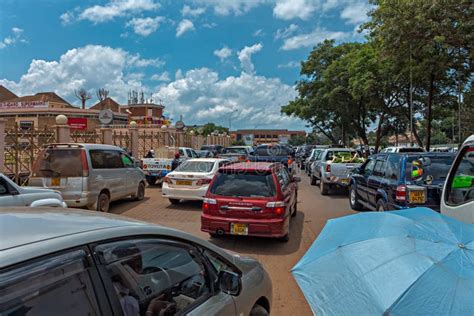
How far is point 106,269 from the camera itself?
1.78 meters

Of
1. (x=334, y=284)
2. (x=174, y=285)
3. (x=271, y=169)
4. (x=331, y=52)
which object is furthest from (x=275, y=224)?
(x=331, y=52)

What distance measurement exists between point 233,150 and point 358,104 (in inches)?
590

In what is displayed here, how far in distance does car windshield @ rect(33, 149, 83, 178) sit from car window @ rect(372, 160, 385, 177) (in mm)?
7342

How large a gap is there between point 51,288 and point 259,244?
18.4 feet

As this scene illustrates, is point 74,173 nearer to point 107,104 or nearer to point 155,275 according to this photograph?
point 155,275

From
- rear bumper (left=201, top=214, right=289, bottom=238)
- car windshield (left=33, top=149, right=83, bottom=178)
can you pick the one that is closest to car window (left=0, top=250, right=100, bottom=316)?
rear bumper (left=201, top=214, right=289, bottom=238)

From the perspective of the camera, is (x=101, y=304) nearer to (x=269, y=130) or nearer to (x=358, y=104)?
(x=358, y=104)

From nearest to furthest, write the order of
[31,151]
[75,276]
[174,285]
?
1. [75,276]
2. [174,285]
3. [31,151]

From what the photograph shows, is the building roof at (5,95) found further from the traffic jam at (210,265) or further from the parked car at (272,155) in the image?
the traffic jam at (210,265)

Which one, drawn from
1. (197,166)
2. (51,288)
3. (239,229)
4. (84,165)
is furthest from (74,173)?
(51,288)

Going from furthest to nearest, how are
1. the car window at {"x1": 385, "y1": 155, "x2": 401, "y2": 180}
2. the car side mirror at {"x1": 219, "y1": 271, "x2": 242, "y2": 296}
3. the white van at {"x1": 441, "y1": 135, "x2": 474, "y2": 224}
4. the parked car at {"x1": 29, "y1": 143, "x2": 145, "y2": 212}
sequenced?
1. the parked car at {"x1": 29, "y1": 143, "x2": 145, "y2": 212}
2. the car window at {"x1": 385, "y1": 155, "x2": 401, "y2": 180}
3. the white van at {"x1": 441, "y1": 135, "x2": 474, "y2": 224}
4. the car side mirror at {"x1": 219, "y1": 271, "x2": 242, "y2": 296}

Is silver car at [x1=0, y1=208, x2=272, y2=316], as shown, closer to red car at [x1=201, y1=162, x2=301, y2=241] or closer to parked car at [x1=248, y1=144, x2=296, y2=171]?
red car at [x1=201, y1=162, x2=301, y2=241]

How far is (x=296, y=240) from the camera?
726 cm

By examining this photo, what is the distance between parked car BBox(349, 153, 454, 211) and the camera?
22.0ft
